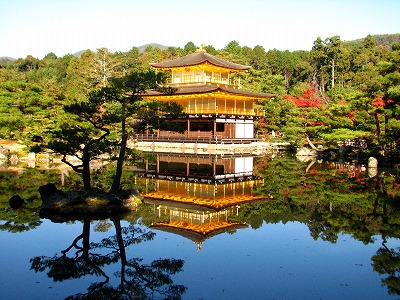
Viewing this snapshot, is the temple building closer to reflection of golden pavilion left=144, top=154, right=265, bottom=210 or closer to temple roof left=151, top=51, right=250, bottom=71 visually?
temple roof left=151, top=51, right=250, bottom=71

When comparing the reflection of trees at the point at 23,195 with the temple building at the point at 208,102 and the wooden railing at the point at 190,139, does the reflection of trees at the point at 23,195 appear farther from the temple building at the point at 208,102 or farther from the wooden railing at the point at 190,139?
the temple building at the point at 208,102

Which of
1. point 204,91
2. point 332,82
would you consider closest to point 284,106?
point 204,91

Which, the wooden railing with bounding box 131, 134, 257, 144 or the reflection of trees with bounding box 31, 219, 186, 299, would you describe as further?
the wooden railing with bounding box 131, 134, 257, 144

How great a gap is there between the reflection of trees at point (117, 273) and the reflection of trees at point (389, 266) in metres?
3.98

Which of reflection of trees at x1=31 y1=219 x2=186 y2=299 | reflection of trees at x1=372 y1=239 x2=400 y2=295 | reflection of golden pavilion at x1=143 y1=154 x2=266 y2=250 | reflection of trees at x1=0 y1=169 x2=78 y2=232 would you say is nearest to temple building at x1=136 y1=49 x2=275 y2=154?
reflection of golden pavilion at x1=143 y1=154 x2=266 y2=250

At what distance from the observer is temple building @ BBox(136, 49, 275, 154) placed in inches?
1391

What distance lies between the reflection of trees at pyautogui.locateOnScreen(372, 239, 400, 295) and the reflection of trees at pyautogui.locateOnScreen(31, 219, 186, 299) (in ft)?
13.1

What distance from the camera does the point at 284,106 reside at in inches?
1655

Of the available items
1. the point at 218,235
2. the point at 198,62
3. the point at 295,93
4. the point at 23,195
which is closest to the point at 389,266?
the point at 218,235

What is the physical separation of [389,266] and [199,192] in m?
9.63

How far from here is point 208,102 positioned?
3575 centimetres

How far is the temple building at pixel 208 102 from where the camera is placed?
3534 cm

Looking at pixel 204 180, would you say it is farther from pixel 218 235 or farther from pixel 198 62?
pixel 198 62

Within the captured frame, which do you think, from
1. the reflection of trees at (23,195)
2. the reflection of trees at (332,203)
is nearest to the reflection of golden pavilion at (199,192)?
the reflection of trees at (332,203)
